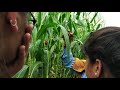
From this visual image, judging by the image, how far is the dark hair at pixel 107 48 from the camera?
24.4 inches

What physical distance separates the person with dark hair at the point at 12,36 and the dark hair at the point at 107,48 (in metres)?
0.25

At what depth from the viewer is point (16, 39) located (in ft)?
1.37

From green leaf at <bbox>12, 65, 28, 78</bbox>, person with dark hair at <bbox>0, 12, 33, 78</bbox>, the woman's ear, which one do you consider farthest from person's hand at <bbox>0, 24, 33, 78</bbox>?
green leaf at <bbox>12, 65, 28, 78</bbox>

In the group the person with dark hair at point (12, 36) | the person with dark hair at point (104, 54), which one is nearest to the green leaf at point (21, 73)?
the person with dark hair at point (104, 54)

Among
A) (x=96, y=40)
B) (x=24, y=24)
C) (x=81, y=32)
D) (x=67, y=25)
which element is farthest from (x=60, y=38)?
(x=24, y=24)

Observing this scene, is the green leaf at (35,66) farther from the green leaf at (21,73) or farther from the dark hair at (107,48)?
the dark hair at (107,48)

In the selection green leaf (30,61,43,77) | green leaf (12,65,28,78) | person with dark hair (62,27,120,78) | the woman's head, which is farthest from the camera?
green leaf (30,61,43,77)

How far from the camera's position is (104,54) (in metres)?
0.64

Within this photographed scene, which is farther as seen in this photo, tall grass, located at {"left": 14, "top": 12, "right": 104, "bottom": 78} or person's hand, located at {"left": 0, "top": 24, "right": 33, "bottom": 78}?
tall grass, located at {"left": 14, "top": 12, "right": 104, "bottom": 78}

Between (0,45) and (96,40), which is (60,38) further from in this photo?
(0,45)

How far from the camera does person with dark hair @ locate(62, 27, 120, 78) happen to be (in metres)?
0.62

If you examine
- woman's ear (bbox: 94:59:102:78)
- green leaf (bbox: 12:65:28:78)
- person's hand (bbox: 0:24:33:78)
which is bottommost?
green leaf (bbox: 12:65:28:78)

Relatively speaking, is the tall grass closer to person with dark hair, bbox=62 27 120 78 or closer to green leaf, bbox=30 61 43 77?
green leaf, bbox=30 61 43 77

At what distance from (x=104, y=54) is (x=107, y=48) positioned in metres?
0.02
